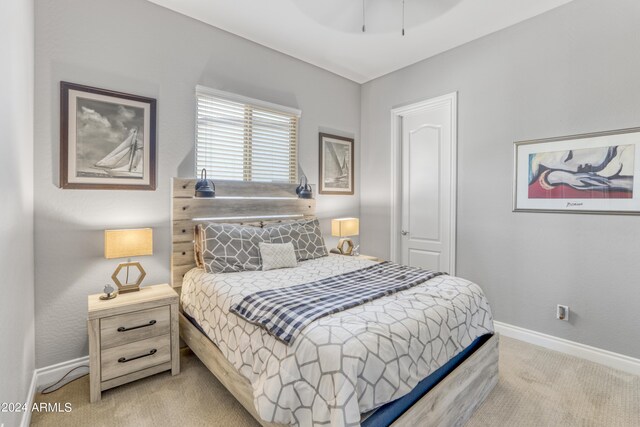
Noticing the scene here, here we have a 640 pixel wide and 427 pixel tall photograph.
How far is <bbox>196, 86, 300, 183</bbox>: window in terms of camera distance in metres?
2.96

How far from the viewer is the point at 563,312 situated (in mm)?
2703

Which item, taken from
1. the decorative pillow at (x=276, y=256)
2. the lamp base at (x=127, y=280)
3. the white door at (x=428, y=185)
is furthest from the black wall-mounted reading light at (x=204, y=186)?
the white door at (x=428, y=185)

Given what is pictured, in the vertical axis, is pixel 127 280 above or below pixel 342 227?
below

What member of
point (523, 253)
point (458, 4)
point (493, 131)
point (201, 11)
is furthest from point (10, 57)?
point (523, 253)

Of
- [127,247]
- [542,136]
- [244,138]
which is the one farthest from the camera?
[244,138]

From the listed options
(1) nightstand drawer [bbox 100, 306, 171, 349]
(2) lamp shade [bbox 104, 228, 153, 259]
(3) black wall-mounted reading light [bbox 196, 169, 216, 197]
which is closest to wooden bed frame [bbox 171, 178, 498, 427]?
(3) black wall-mounted reading light [bbox 196, 169, 216, 197]

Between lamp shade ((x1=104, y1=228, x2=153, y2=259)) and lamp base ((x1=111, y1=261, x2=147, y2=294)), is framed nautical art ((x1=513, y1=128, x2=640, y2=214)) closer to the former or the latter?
lamp shade ((x1=104, y1=228, x2=153, y2=259))

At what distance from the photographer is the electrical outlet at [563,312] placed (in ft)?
8.81

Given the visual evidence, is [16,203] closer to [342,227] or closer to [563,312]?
[342,227]

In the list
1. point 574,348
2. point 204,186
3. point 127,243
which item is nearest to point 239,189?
point 204,186

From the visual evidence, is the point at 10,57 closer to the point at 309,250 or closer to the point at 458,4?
the point at 309,250

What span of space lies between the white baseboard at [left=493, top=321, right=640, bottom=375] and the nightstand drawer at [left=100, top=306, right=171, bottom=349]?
120 inches

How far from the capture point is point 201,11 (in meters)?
2.78

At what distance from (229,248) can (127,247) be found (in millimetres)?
724
